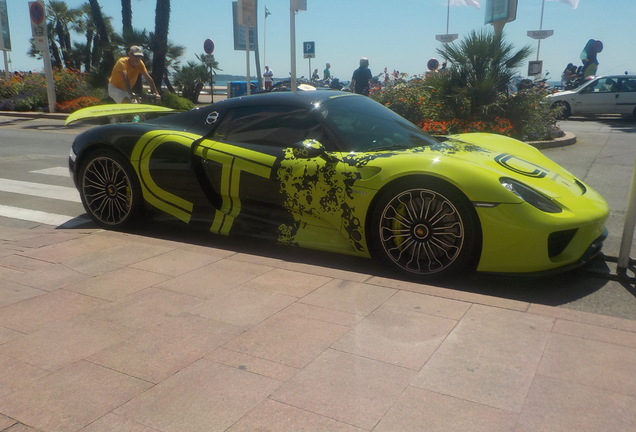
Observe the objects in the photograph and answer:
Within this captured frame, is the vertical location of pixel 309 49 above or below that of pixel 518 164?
above

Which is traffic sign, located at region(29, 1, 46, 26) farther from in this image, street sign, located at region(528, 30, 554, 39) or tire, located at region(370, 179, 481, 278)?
street sign, located at region(528, 30, 554, 39)

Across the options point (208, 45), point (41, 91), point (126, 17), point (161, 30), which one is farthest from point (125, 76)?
point (126, 17)

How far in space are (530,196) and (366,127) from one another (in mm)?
1423

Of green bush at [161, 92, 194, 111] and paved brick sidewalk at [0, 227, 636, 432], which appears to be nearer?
paved brick sidewalk at [0, 227, 636, 432]

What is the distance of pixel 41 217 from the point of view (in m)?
6.18

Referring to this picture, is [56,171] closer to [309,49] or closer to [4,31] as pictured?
[309,49]

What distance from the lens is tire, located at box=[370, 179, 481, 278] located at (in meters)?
3.88

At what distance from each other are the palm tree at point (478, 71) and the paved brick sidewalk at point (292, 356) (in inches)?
312

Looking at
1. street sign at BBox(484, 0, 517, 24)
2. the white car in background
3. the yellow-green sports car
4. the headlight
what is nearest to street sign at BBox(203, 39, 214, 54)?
street sign at BBox(484, 0, 517, 24)

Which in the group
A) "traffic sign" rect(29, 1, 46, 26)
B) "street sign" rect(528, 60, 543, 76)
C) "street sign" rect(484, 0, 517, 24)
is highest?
"traffic sign" rect(29, 1, 46, 26)

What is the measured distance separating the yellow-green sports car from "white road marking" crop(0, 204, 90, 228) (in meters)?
0.51

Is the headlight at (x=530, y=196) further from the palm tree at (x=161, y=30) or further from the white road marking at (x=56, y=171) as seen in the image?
the palm tree at (x=161, y=30)

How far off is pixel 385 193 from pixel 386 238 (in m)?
0.31

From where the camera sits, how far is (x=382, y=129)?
4.79 metres
